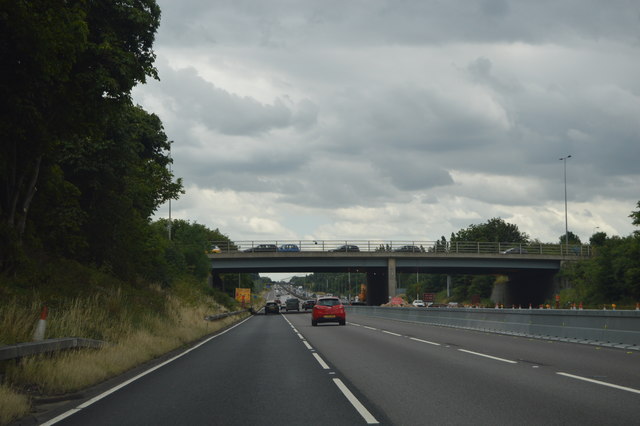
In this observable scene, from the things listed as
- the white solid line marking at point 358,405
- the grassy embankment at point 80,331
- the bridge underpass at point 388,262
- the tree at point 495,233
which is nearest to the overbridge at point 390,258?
the bridge underpass at point 388,262

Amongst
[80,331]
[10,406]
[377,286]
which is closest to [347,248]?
[377,286]

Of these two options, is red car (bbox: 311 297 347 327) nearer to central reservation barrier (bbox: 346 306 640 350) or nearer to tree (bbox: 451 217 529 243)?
central reservation barrier (bbox: 346 306 640 350)

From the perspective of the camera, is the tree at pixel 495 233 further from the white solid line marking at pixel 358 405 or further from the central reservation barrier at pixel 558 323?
the white solid line marking at pixel 358 405

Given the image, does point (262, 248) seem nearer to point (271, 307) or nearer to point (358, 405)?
point (271, 307)

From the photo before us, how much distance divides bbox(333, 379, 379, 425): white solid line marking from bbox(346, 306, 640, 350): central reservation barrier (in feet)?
31.5

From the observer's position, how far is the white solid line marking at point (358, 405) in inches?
301

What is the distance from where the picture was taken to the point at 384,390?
398 inches

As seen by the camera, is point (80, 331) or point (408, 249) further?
point (408, 249)

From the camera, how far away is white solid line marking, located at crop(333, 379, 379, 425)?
25.1ft

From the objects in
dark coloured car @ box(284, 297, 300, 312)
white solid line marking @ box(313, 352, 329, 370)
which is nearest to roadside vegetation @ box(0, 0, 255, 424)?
white solid line marking @ box(313, 352, 329, 370)

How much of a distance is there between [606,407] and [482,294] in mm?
112571

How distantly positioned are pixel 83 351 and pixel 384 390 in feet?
21.7

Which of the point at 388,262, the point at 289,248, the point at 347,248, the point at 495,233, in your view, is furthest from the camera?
the point at 495,233

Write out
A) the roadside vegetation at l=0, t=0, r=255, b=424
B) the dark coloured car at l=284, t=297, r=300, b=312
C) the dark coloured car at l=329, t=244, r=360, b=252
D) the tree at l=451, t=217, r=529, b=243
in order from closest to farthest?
the roadside vegetation at l=0, t=0, r=255, b=424, the dark coloured car at l=329, t=244, r=360, b=252, the dark coloured car at l=284, t=297, r=300, b=312, the tree at l=451, t=217, r=529, b=243
